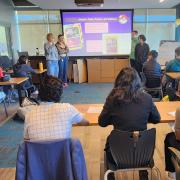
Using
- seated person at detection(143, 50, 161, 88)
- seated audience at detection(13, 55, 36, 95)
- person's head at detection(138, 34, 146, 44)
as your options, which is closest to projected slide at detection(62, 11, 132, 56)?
person's head at detection(138, 34, 146, 44)

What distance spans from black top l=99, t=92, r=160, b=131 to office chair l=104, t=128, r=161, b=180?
6.3 inches

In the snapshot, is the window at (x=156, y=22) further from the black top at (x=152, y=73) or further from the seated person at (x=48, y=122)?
the seated person at (x=48, y=122)

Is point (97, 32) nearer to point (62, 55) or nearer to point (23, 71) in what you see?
point (62, 55)

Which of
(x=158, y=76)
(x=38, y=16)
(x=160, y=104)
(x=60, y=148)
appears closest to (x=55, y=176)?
(x=60, y=148)

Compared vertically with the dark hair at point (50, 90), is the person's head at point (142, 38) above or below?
above

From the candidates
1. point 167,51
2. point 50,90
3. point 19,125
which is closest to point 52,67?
point 19,125

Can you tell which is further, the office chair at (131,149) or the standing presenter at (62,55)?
the standing presenter at (62,55)

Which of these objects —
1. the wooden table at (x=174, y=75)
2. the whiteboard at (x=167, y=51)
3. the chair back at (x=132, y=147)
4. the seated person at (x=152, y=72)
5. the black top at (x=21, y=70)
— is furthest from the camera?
the whiteboard at (x=167, y=51)

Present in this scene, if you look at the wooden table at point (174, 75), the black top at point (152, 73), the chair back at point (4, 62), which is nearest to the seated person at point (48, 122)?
the wooden table at point (174, 75)

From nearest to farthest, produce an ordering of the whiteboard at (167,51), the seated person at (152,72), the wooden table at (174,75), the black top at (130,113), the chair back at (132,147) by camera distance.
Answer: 1. the chair back at (132,147)
2. the black top at (130,113)
3. the wooden table at (174,75)
4. the seated person at (152,72)
5. the whiteboard at (167,51)

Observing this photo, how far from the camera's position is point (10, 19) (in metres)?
8.06

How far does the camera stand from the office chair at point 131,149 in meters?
1.75

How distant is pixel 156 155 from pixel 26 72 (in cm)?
341

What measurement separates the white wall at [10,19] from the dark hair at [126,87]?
6.20 metres
